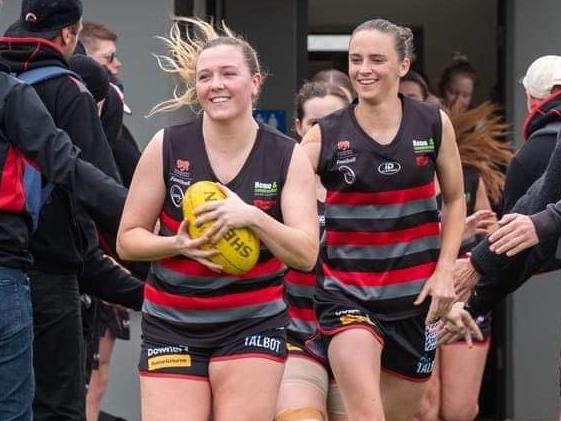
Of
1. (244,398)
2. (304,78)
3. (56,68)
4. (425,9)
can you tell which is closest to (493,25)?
(425,9)

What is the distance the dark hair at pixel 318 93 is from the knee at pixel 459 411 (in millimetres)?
2522

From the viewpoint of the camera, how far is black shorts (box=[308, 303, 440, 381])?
6574 millimetres

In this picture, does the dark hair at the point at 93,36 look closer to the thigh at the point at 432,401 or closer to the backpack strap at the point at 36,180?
the backpack strap at the point at 36,180

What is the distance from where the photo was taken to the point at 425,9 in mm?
14398

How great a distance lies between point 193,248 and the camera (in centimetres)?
545

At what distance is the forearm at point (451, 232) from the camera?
6621 millimetres

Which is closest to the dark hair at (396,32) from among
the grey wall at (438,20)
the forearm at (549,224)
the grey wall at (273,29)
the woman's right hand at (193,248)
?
the forearm at (549,224)

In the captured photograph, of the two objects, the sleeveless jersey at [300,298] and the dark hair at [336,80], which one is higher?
the dark hair at [336,80]

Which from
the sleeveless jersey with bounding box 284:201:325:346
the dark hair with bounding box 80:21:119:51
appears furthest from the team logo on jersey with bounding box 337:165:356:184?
the dark hair with bounding box 80:21:119:51

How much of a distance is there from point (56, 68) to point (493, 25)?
8188 millimetres

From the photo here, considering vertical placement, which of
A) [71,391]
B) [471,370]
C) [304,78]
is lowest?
[471,370]

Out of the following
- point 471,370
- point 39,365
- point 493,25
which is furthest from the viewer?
point 493,25

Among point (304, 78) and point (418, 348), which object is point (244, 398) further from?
point (304, 78)

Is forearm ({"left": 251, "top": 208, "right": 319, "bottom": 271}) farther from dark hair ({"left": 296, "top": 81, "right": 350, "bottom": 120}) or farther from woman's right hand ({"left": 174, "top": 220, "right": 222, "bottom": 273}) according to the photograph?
dark hair ({"left": 296, "top": 81, "right": 350, "bottom": 120})
